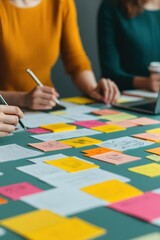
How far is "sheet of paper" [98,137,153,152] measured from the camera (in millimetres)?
1271

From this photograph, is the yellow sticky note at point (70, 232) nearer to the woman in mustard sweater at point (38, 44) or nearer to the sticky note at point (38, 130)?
the sticky note at point (38, 130)

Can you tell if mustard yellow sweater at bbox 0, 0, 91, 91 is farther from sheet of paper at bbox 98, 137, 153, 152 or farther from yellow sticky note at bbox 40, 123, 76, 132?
sheet of paper at bbox 98, 137, 153, 152

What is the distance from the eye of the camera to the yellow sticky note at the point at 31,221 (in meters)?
0.80

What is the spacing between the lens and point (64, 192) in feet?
3.11

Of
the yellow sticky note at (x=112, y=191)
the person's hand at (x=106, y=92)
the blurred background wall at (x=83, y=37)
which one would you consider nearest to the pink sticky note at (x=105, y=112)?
the person's hand at (x=106, y=92)

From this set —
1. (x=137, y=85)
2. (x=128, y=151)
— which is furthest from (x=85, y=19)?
(x=128, y=151)

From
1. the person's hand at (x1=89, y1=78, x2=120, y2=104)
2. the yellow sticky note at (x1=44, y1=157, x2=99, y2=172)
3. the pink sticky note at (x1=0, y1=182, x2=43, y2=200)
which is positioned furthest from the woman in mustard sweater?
the pink sticky note at (x1=0, y1=182, x2=43, y2=200)

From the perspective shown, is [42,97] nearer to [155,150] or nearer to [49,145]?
[49,145]

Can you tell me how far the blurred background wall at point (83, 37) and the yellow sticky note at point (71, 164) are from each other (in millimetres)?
2157

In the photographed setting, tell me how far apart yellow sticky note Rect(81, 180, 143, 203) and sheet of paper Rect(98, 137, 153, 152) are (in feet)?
0.87

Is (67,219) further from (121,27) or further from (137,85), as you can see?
(121,27)

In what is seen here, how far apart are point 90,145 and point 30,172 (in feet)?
0.89

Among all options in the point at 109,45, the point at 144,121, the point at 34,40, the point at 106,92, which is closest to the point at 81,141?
the point at 144,121

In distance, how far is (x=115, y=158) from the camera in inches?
46.1
